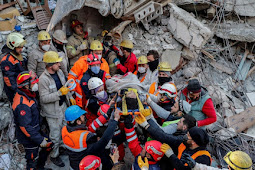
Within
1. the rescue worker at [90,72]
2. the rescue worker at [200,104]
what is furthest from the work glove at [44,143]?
the rescue worker at [200,104]

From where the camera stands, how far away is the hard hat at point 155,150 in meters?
2.67

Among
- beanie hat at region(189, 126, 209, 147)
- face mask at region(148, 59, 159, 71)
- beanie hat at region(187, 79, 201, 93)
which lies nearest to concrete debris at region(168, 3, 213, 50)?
face mask at region(148, 59, 159, 71)

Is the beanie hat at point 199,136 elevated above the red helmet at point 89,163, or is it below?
above

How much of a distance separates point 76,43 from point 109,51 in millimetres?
819

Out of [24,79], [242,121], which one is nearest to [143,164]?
[24,79]

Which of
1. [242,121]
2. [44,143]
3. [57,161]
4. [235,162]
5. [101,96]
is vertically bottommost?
[57,161]

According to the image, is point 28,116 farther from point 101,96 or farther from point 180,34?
point 180,34

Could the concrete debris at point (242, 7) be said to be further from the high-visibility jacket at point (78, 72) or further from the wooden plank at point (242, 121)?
the high-visibility jacket at point (78, 72)

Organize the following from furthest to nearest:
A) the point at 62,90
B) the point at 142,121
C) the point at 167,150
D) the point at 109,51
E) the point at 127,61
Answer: the point at 109,51 → the point at 127,61 → the point at 62,90 → the point at 142,121 → the point at 167,150

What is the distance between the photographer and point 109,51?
5617 millimetres

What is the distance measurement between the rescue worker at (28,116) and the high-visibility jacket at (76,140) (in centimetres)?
105

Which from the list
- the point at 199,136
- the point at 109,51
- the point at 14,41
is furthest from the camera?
the point at 109,51

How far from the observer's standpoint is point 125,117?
10.2ft

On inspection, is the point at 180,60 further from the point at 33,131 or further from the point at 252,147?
the point at 33,131
